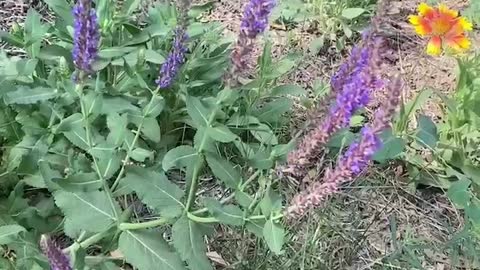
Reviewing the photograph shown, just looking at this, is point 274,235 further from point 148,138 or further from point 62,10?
point 62,10

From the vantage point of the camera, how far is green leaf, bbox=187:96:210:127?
2.10 meters

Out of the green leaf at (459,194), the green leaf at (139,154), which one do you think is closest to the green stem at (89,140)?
the green leaf at (139,154)

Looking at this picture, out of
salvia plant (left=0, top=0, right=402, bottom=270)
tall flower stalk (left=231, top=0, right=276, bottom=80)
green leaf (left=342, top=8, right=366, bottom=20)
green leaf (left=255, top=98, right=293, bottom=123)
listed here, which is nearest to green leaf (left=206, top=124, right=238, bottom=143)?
salvia plant (left=0, top=0, right=402, bottom=270)

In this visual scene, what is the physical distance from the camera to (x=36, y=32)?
2457 mm

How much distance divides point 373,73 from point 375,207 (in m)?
1.29

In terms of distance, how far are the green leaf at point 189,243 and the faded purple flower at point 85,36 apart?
0.46 metres

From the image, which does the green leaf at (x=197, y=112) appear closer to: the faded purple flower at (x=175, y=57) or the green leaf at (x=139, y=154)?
the faded purple flower at (x=175, y=57)

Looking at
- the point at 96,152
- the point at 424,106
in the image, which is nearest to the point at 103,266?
the point at 96,152

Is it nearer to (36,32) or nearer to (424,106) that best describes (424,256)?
(424,106)

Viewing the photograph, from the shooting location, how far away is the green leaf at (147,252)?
6.13 feet

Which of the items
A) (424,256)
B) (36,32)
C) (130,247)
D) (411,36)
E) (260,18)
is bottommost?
(424,256)

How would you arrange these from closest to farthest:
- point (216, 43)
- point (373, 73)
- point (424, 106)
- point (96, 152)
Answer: point (373, 73)
point (96, 152)
point (216, 43)
point (424, 106)

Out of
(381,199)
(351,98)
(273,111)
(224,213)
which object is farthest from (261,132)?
(351,98)

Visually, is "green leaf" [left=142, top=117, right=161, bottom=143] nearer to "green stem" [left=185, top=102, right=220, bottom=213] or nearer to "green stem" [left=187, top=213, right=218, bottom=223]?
"green stem" [left=185, top=102, right=220, bottom=213]
